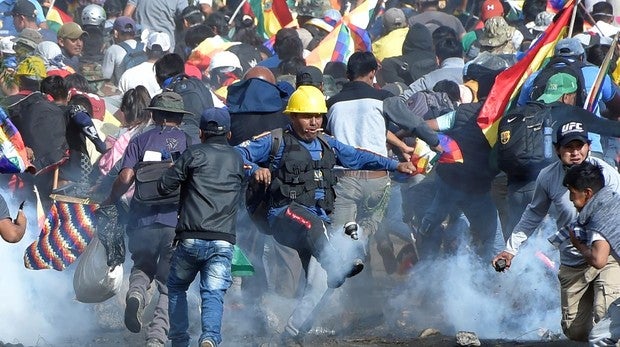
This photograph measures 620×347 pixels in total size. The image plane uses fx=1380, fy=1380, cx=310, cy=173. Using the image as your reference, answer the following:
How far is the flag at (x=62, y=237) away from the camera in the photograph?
11.6m

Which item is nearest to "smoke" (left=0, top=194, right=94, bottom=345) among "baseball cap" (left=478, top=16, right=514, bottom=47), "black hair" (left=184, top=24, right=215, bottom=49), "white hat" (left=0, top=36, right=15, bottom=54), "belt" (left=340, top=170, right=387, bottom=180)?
"white hat" (left=0, top=36, right=15, bottom=54)

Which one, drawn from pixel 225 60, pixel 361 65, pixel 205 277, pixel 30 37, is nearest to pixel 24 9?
pixel 30 37

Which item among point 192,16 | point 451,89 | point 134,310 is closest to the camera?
point 134,310

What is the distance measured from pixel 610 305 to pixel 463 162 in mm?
4090

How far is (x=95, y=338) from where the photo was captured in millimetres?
11305

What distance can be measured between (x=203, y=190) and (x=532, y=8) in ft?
27.9

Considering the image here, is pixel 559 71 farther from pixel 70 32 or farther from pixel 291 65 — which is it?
pixel 70 32

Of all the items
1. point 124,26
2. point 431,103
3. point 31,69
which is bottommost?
point 124,26

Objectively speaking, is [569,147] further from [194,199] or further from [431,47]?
[431,47]

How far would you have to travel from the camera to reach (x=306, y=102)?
10.2 meters

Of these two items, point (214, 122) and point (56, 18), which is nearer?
point (214, 122)

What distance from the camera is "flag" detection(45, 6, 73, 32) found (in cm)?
1905

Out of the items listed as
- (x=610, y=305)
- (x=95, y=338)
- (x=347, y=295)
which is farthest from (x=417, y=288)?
(x=610, y=305)

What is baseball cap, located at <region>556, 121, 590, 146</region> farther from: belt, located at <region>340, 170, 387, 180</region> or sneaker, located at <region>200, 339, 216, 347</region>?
belt, located at <region>340, 170, 387, 180</region>
